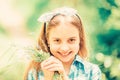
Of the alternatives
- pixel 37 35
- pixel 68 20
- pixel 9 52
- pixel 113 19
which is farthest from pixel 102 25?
pixel 9 52

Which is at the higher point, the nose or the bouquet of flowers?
the nose

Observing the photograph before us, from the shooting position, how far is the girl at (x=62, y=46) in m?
1.88

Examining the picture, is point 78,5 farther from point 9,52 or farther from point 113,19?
point 9,52

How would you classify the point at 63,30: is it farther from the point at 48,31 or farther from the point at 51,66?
the point at 51,66

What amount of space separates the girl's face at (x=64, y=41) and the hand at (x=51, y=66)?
0.08ft

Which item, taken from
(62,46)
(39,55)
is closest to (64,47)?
(62,46)

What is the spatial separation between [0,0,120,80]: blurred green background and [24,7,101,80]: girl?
0.03 metres

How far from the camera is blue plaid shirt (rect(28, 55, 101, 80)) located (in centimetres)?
194

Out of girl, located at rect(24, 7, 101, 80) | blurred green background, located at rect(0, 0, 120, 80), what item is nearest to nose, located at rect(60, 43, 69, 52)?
girl, located at rect(24, 7, 101, 80)

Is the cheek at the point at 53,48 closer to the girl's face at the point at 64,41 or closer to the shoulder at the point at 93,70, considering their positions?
the girl's face at the point at 64,41

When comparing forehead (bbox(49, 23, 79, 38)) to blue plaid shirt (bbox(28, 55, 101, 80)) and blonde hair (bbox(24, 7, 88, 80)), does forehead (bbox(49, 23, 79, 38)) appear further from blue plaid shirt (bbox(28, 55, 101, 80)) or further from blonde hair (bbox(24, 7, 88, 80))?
blue plaid shirt (bbox(28, 55, 101, 80))

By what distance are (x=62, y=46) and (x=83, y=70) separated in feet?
0.52

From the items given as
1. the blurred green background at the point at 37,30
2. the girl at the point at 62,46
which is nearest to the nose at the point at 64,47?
the girl at the point at 62,46

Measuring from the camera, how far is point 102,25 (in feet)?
6.49
